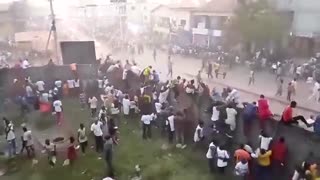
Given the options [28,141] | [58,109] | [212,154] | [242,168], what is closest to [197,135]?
[212,154]

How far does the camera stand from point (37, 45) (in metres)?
31.4

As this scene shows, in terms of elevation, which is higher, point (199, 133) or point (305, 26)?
point (305, 26)

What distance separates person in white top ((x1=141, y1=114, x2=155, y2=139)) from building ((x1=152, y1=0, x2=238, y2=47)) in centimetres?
1535

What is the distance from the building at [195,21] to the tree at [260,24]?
1.76m

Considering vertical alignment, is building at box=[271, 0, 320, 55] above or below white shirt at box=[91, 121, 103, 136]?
above

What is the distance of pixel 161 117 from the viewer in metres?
12.0

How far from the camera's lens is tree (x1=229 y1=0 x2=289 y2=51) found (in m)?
22.6

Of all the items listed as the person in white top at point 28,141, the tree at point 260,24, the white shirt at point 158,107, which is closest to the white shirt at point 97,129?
the person in white top at point 28,141

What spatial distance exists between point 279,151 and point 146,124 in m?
4.40

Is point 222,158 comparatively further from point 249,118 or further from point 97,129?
point 97,129

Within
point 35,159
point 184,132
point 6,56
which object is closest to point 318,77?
point 184,132

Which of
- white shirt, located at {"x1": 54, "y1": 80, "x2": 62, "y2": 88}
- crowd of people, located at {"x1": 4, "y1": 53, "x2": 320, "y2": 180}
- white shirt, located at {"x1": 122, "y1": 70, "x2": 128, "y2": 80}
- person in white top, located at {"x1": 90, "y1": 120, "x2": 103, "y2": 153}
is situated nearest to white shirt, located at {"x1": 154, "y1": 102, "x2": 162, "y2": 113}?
crowd of people, located at {"x1": 4, "y1": 53, "x2": 320, "y2": 180}

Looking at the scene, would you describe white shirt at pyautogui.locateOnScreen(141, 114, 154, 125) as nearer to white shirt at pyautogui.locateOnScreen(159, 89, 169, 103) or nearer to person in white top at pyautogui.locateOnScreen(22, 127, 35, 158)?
white shirt at pyautogui.locateOnScreen(159, 89, 169, 103)

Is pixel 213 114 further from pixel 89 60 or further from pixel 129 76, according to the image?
pixel 89 60
